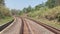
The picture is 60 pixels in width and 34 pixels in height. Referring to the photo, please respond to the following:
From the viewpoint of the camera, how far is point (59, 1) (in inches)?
2749

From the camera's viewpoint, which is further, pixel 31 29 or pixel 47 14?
pixel 47 14

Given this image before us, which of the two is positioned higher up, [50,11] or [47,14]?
[50,11]

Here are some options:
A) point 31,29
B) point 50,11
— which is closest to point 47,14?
point 50,11

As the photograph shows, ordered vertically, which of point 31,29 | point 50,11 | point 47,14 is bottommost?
point 31,29

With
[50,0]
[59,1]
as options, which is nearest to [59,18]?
[59,1]

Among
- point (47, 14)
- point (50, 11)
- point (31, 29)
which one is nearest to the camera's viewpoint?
point (31, 29)

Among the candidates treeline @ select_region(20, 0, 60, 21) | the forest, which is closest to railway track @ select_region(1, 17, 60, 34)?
the forest

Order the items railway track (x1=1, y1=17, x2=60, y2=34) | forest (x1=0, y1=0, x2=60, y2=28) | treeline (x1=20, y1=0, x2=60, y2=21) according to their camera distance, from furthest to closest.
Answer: treeline (x1=20, y1=0, x2=60, y2=21), forest (x1=0, y1=0, x2=60, y2=28), railway track (x1=1, y1=17, x2=60, y2=34)

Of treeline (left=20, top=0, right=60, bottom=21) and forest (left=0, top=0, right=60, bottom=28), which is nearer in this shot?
forest (left=0, top=0, right=60, bottom=28)

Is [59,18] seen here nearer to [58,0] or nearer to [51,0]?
[58,0]

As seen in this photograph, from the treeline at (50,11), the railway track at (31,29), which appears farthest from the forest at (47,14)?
the railway track at (31,29)

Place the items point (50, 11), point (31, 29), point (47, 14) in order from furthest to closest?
point (47, 14) → point (50, 11) → point (31, 29)

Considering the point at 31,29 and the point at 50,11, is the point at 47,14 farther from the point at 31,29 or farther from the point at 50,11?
the point at 31,29

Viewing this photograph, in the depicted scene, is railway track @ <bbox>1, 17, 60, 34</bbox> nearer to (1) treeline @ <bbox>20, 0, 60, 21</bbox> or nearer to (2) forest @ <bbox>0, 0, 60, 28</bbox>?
(2) forest @ <bbox>0, 0, 60, 28</bbox>
